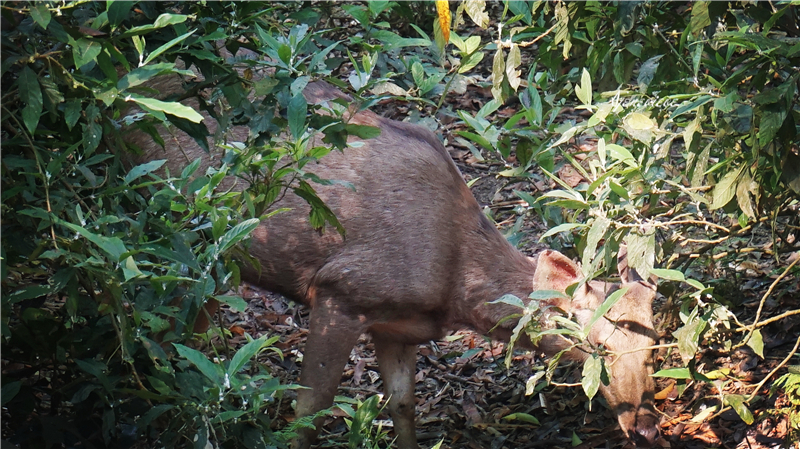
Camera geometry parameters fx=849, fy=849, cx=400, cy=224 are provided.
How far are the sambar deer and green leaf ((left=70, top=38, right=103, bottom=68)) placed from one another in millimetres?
2693

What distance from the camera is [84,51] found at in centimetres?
243

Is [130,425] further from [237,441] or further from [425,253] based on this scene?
[425,253]

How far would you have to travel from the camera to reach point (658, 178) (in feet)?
13.4

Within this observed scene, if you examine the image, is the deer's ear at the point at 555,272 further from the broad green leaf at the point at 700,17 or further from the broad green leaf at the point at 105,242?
the broad green leaf at the point at 105,242

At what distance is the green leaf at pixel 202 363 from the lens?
2.85 meters

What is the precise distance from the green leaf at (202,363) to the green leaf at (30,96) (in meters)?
0.87

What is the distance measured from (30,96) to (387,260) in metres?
3.02

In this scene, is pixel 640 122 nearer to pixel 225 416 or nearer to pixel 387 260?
pixel 387 260

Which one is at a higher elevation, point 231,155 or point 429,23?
point 231,155

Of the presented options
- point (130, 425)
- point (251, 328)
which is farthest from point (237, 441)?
point (251, 328)

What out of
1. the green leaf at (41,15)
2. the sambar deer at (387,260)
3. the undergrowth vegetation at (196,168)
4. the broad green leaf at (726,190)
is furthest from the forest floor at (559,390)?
the green leaf at (41,15)

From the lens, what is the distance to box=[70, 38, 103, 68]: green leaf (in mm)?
2410

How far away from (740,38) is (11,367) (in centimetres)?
422

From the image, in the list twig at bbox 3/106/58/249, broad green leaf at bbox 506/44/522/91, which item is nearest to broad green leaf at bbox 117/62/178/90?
twig at bbox 3/106/58/249
